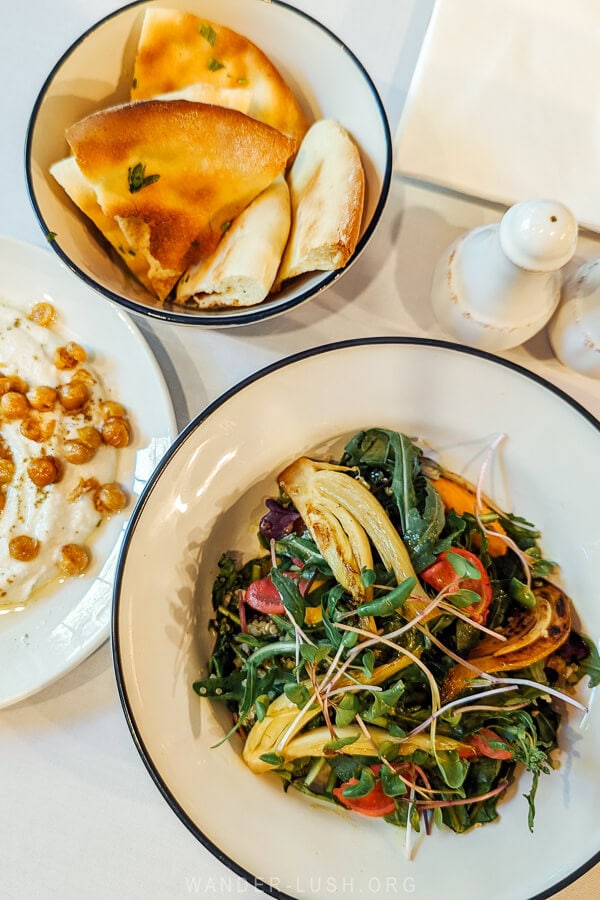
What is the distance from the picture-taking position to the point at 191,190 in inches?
31.4

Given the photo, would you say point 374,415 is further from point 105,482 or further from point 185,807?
point 185,807

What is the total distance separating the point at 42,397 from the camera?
0.96 meters

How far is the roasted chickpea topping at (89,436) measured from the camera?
0.95m

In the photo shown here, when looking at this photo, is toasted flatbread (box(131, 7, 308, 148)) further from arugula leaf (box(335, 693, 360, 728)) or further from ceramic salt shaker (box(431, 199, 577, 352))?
arugula leaf (box(335, 693, 360, 728))

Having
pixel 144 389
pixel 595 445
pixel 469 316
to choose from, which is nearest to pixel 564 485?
pixel 595 445

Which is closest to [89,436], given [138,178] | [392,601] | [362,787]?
[138,178]

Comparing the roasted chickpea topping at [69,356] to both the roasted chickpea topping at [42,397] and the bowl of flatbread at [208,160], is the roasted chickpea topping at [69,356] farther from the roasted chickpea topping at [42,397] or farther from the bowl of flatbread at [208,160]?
the bowl of flatbread at [208,160]

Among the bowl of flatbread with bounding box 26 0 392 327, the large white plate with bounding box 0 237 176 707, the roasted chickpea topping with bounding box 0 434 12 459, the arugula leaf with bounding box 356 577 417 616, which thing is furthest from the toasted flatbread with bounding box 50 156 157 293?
the arugula leaf with bounding box 356 577 417 616

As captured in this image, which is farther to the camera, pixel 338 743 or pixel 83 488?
pixel 83 488

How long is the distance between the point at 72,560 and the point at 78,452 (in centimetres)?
16

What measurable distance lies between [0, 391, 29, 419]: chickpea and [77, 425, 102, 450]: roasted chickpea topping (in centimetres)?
9

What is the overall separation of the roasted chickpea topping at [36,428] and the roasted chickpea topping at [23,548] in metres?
0.15

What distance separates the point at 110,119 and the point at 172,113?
7 cm

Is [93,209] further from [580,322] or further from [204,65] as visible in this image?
[580,322]
